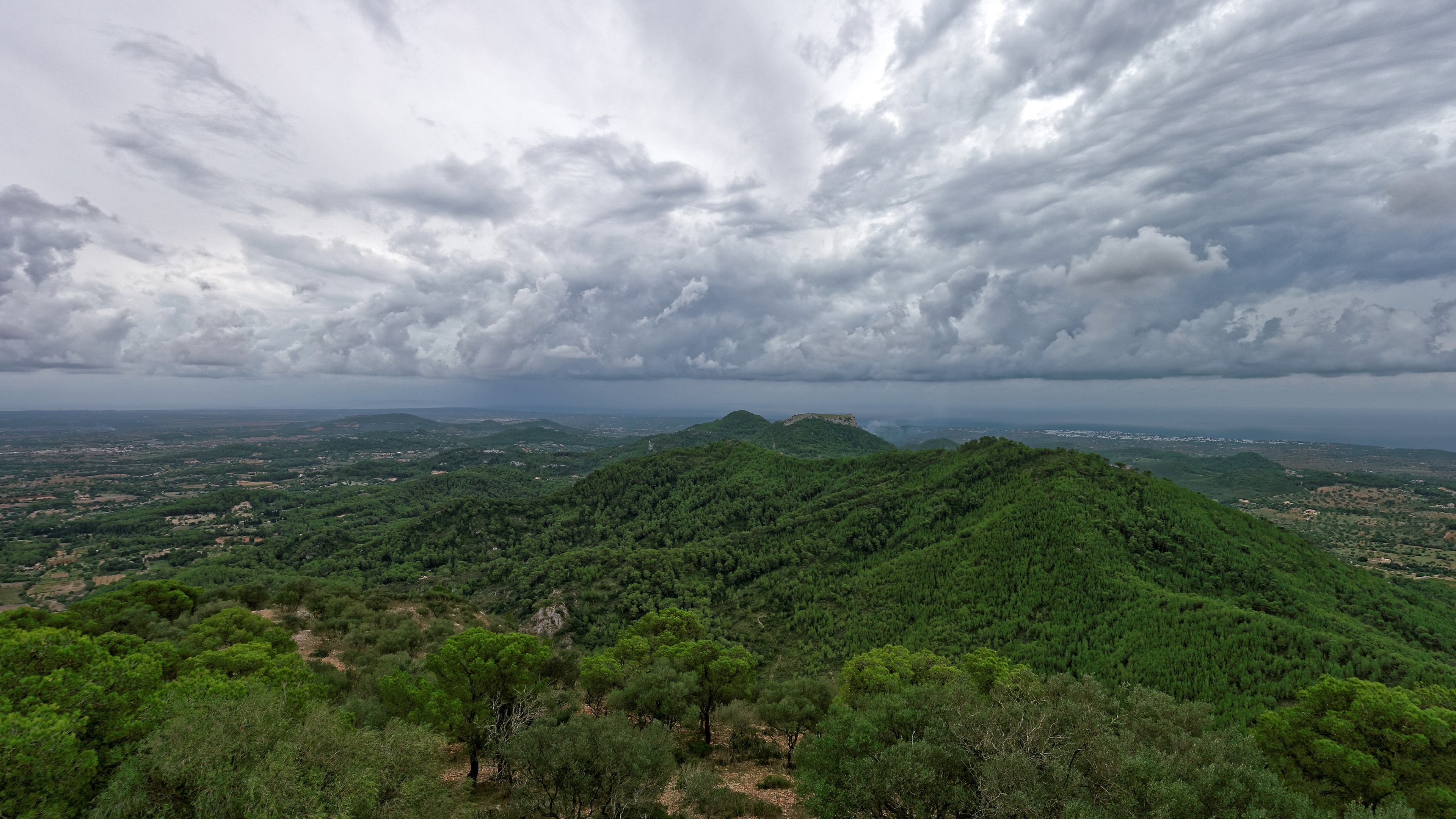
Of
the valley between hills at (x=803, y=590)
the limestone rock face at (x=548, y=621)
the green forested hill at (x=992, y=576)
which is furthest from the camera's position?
the limestone rock face at (x=548, y=621)

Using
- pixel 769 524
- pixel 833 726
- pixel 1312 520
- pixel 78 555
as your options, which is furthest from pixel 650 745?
pixel 1312 520

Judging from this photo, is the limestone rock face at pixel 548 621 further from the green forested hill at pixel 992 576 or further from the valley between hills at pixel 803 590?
the green forested hill at pixel 992 576

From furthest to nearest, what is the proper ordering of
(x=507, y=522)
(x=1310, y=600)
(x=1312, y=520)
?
(x=1312, y=520) < (x=507, y=522) < (x=1310, y=600)

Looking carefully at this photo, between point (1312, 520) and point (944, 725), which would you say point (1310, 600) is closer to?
point (944, 725)

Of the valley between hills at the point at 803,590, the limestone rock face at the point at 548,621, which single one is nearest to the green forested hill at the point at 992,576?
the valley between hills at the point at 803,590

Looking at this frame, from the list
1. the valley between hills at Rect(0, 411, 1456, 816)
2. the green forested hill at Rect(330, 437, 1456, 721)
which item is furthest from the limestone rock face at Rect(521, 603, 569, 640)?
the green forested hill at Rect(330, 437, 1456, 721)

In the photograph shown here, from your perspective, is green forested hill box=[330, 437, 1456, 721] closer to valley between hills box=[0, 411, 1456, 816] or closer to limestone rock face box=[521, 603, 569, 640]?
valley between hills box=[0, 411, 1456, 816]

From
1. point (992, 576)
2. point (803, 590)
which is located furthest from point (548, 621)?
point (992, 576)

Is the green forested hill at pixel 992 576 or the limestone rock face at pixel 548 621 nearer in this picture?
the green forested hill at pixel 992 576

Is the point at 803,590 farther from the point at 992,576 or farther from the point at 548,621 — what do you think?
the point at 548,621
